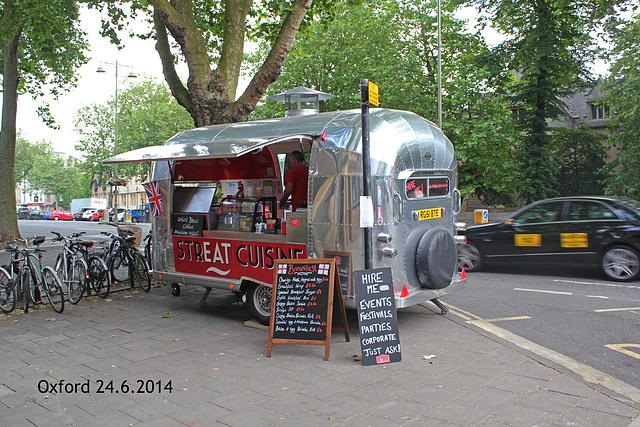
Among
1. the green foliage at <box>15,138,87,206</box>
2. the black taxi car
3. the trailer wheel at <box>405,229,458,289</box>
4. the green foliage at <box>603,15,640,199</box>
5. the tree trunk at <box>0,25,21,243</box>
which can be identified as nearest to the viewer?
the trailer wheel at <box>405,229,458,289</box>

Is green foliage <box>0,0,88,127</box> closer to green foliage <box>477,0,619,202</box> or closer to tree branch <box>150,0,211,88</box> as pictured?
tree branch <box>150,0,211,88</box>

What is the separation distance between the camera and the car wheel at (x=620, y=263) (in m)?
9.69

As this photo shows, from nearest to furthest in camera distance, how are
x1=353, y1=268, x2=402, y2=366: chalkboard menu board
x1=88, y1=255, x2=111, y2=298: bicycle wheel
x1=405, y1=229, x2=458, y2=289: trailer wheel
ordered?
x1=353, y1=268, x2=402, y2=366: chalkboard menu board, x1=405, y1=229, x2=458, y2=289: trailer wheel, x1=88, y1=255, x2=111, y2=298: bicycle wheel

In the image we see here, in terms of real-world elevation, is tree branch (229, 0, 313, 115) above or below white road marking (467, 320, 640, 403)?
above

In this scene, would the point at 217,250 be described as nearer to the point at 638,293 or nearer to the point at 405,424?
the point at 405,424

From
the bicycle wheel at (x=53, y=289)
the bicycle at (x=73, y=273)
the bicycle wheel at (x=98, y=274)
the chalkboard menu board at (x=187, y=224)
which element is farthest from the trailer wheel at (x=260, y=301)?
the bicycle at (x=73, y=273)

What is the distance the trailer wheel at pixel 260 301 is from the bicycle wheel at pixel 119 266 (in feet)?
12.8

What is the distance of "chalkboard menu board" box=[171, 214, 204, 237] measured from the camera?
820cm

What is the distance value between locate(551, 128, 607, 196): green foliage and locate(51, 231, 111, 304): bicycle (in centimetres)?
3071

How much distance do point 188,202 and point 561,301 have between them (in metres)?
6.20

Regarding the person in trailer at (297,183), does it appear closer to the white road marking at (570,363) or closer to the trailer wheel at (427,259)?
the trailer wheel at (427,259)

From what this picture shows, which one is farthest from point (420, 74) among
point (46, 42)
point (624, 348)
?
point (624, 348)

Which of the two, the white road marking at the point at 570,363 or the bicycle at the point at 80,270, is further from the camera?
the bicycle at the point at 80,270

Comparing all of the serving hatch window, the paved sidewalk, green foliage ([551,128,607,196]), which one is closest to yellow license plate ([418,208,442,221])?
the serving hatch window
